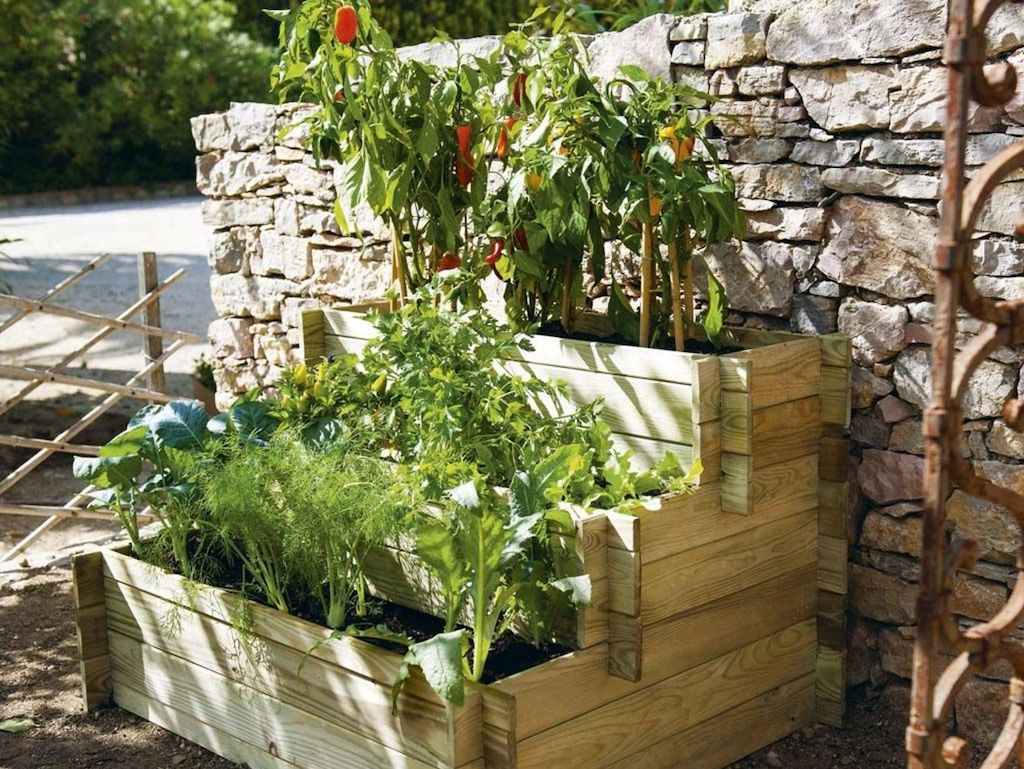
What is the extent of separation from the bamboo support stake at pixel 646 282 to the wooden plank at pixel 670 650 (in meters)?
0.68

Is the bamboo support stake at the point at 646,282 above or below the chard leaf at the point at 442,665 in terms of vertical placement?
above

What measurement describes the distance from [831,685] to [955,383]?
1.73 m

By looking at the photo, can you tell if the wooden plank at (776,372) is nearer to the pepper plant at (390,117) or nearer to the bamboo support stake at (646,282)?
the bamboo support stake at (646,282)

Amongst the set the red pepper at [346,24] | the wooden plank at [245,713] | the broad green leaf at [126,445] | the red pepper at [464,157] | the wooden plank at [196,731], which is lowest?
the wooden plank at [196,731]

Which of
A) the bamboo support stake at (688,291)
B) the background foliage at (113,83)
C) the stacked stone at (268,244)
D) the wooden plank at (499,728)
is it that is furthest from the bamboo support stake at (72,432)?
the background foliage at (113,83)

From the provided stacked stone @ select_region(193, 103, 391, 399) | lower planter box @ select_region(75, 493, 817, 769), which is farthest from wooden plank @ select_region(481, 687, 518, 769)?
stacked stone @ select_region(193, 103, 391, 399)

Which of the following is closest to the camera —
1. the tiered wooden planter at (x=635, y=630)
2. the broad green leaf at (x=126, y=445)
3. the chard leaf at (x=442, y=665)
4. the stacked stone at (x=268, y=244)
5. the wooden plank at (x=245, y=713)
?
the chard leaf at (x=442, y=665)

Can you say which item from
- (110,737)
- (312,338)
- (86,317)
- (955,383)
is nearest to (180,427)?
(312,338)

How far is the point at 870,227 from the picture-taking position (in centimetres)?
317

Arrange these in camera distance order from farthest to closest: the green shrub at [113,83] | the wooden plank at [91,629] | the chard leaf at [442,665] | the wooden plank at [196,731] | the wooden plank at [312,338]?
the green shrub at [113,83], the wooden plank at [312,338], the wooden plank at [91,629], the wooden plank at [196,731], the chard leaf at [442,665]

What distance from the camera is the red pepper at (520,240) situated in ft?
11.2

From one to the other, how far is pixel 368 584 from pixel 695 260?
1.20 meters

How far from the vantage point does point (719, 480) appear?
3033 mm

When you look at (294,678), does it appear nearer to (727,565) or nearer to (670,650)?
(670,650)
